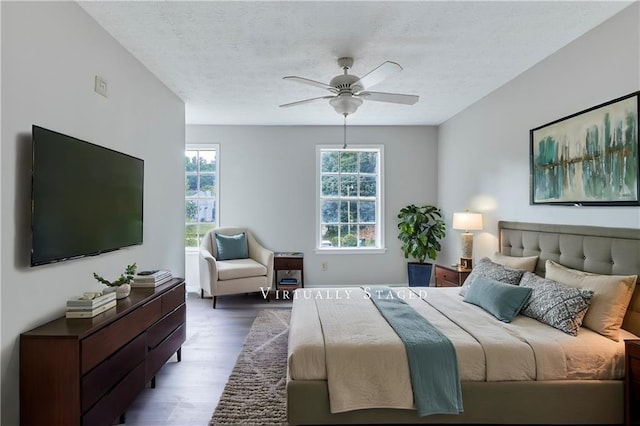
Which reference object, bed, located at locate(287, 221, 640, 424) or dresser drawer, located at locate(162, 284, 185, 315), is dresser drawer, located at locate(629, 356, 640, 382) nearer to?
bed, located at locate(287, 221, 640, 424)

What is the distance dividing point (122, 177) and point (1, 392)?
4.85ft

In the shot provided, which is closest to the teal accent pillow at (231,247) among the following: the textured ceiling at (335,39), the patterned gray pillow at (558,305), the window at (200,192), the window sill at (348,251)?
the window at (200,192)

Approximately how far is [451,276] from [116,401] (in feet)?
10.8

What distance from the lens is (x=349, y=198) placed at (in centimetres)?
558

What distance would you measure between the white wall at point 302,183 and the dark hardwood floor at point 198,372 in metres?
1.31

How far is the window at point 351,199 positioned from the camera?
555 cm

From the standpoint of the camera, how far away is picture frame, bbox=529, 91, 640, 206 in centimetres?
222

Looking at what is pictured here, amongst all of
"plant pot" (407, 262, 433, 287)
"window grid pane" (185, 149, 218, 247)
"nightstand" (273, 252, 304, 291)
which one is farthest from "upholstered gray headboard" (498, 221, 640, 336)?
"window grid pane" (185, 149, 218, 247)

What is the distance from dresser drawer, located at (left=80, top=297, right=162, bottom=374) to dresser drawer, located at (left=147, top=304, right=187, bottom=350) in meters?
0.07

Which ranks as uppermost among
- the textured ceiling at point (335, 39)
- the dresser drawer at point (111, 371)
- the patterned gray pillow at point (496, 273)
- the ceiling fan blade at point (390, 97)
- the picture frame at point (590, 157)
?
the textured ceiling at point (335, 39)

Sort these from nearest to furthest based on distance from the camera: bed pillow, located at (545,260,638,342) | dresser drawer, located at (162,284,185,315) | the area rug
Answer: bed pillow, located at (545,260,638,342)
the area rug
dresser drawer, located at (162,284,185,315)

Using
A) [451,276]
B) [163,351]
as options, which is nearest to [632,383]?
[451,276]

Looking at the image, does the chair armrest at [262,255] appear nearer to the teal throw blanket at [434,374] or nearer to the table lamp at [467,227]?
the table lamp at [467,227]

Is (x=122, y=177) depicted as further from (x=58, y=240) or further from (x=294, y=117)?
(x=294, y=117)
